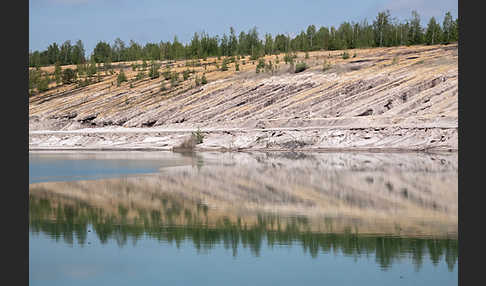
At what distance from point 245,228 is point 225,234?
76 cm

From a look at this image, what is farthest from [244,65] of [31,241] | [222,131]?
[31,241]

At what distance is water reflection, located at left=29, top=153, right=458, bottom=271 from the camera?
13969mm

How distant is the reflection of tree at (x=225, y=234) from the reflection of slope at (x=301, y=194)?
0.92 ft

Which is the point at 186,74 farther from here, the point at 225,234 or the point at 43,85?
the point at 225,234

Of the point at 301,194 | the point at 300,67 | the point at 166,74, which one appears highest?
the point at 300,67

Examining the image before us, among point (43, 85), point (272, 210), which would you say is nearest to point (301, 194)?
point (272, 210)

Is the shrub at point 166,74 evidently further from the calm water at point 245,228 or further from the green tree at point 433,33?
the calm water at point 245,228

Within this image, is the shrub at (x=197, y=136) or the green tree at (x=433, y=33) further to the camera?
the green tree at (x=433, y=33)

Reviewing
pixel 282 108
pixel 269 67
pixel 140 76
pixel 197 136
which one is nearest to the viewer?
pixel 197 136

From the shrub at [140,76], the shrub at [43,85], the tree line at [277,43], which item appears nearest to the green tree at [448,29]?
the tree line at [277,43]

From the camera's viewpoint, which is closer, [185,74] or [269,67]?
[269,67]

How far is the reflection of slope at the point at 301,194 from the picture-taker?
652 inches

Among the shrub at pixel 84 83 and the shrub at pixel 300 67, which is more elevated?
the shrub at pixel 300 67

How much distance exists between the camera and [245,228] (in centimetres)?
1551
